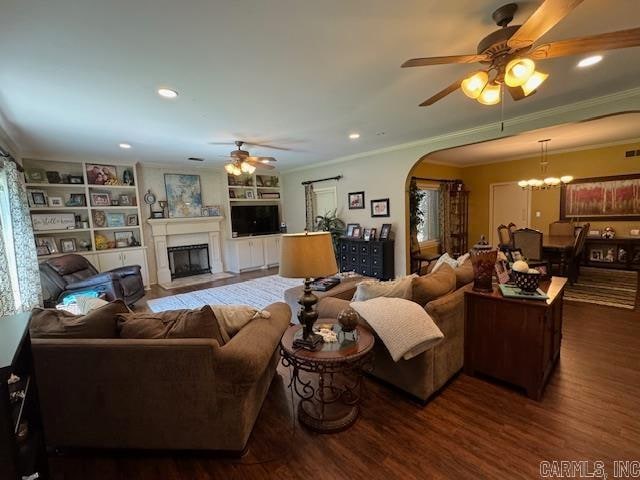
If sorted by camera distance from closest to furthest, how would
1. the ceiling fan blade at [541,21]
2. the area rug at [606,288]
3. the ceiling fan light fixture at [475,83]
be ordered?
the ceiling fan blade at [541,21] → the ceiling fan light fixture at [475,83] → the area rug at [606,288]

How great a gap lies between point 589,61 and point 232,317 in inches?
132

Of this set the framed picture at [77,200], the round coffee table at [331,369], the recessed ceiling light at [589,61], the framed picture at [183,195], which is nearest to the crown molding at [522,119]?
the recessed ceiling light at [589,61]

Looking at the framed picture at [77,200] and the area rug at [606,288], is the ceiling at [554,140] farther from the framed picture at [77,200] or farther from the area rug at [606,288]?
the framed picture at [77,200]

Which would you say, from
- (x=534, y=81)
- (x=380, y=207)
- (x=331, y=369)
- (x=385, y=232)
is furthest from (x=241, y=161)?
(x=534, y=81)

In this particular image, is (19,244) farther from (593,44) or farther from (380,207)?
(593,44)

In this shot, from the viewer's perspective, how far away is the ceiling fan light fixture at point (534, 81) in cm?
170

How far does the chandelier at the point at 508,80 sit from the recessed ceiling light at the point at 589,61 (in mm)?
824

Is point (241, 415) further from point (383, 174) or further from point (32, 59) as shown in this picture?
point (383, 174)

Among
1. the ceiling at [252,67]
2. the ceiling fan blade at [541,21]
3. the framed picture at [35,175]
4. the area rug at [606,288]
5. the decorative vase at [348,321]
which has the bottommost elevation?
the area rug at [606,288]

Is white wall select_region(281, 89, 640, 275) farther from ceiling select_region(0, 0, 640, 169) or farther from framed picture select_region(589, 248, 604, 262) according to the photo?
framed picture select_region(589, 248, 604, 262)

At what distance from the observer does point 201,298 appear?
488 centimetres

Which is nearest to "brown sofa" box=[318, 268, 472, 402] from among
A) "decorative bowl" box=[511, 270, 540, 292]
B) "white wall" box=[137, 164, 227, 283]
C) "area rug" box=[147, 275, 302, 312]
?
"decorative bowl" box=[511, 270, 540, 292]

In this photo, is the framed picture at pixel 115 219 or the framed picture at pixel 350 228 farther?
the framed picture at pixel 350 228

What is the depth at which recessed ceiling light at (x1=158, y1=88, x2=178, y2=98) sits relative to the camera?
2521mm
